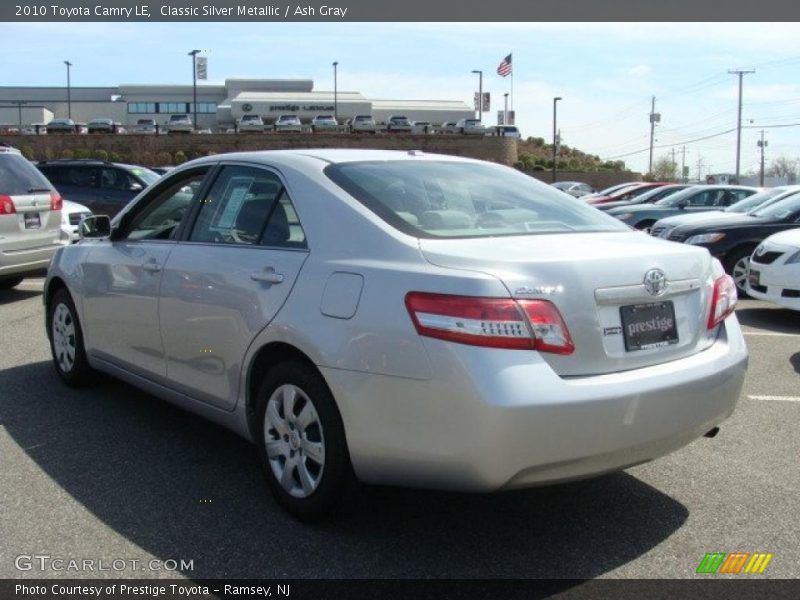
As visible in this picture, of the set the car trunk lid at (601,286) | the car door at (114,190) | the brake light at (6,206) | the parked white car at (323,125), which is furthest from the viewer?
the parked white car at (323,125)

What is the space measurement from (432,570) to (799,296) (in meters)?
6.58

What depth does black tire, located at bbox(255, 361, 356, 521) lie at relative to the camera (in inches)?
137

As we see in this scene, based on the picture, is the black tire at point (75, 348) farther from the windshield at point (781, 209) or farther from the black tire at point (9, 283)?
the windshield at point (781, 209)

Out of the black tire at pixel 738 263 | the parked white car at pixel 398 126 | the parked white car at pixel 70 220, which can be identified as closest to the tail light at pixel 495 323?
the black tire at pixel 738 263

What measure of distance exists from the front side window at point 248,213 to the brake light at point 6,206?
6.06 m

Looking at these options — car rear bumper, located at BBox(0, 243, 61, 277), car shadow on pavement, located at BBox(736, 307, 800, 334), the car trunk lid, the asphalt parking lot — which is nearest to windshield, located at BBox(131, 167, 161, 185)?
car rear bumper, located at BBox(0, 243, 61, 277)

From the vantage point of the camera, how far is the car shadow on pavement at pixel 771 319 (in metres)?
8.80

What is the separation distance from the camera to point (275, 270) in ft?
12.7

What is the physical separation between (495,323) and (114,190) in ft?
46.6

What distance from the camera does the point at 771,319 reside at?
938cm

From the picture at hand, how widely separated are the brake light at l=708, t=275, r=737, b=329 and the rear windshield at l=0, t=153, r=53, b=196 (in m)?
8.45

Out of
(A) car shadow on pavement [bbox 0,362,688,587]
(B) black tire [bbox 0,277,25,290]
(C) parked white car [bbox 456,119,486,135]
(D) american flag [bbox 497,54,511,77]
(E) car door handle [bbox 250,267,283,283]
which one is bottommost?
(A) car shadow on pavement [bbox 0,362,688,587]

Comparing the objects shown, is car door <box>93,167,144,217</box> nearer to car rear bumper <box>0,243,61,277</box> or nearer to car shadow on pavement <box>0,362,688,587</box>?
car rear bumper <box>0,243,61,277</box>

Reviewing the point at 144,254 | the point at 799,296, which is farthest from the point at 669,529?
the point at 799,296
